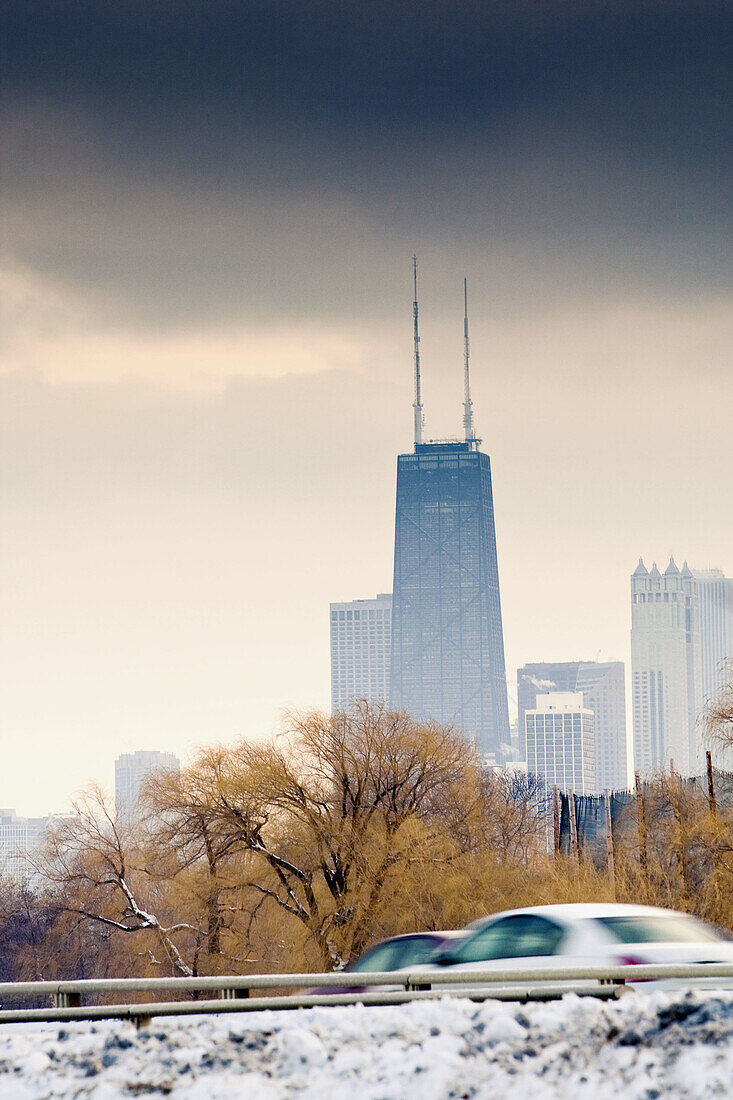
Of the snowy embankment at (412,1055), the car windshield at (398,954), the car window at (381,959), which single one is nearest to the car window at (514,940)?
the car windshield at (398,954)

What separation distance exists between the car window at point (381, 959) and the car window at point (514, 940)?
115 cm

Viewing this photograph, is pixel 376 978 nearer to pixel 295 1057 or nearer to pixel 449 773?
pixel 295 1057

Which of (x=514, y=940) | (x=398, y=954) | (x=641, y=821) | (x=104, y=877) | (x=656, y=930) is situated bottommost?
(x=104, y=877)

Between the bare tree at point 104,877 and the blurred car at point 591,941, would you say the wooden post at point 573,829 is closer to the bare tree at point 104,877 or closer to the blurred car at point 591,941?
the bare tree at point 104,877

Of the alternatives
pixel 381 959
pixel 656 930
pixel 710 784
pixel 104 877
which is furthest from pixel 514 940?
pixel 104 877

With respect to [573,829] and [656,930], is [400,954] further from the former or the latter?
[573,829]

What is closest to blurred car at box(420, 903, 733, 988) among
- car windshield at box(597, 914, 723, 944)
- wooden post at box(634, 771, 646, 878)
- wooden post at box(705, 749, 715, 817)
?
car windshield at box(597, 914, 723, 944)

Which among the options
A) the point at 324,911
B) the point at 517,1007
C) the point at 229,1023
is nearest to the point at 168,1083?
the point at 229,1023

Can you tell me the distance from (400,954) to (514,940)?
73.2 inches

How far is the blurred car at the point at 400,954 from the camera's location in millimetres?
13836

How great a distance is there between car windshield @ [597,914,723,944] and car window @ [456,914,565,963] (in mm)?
475

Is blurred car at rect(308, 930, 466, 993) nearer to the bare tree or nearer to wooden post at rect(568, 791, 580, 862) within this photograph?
the bare tree

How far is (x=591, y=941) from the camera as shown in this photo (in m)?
12.0

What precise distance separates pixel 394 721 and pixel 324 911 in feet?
22.4
